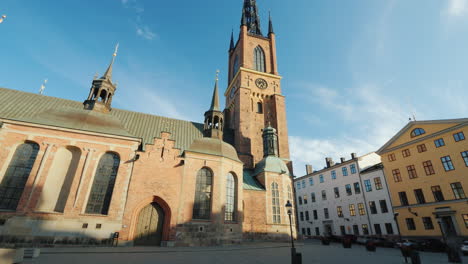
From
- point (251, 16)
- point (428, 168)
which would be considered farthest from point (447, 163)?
point (251, 16)

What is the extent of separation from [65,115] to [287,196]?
2523 cm

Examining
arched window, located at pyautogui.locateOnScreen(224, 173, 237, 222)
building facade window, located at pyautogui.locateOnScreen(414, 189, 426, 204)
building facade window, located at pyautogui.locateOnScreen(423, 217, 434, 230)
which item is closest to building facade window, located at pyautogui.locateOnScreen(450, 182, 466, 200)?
building facade window, located at pyautogui.locateOnScreen(414, 189, 426, 204)

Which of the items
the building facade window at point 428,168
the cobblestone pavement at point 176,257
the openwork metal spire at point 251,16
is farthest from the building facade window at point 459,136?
the openwork metal spire at point 251,16

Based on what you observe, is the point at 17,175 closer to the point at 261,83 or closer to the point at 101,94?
the point at 101,94

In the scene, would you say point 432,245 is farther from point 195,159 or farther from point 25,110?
point 25,110

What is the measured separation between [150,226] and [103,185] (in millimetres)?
5311

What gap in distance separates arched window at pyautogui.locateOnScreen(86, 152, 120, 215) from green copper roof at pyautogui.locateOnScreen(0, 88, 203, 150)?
101 inches

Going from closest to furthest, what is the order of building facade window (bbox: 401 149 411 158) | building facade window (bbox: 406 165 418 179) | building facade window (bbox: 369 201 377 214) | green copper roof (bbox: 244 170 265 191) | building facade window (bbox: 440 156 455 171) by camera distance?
1. building facade window (bbox: 440 156 455 171)
2. green copper roof (bbox: 244 170 265 191)
3. building facade window (bbox: 406 165 418 179)
4. building facade window (bbox: 401 149 411 158)
5. building facade window (bbox: 369 201 377 214)

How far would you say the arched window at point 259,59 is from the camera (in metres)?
42.3

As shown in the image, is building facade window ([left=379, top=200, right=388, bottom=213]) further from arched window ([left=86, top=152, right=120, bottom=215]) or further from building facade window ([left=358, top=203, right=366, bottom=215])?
arched window ([left=86, top=152, right=120, bottom=215])

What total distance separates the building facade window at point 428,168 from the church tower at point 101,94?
38785mm

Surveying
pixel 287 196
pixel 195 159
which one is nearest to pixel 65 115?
pixel 195 159

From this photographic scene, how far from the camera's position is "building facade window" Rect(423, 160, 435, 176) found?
2670cm

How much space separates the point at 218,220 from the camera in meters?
19.9
